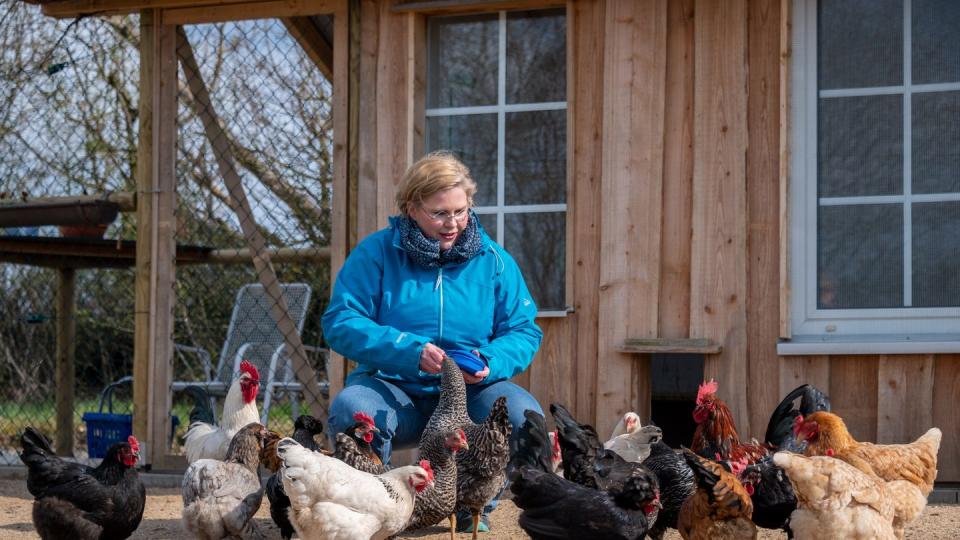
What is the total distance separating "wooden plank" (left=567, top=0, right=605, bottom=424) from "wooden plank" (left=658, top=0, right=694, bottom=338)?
1.19ft

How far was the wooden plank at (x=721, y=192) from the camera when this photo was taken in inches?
227

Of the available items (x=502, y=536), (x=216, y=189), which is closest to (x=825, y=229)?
(x=502, y=536)

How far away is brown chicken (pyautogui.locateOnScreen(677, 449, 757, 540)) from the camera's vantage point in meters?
4.15

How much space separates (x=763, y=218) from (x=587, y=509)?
2.19 m

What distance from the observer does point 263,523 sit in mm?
5488

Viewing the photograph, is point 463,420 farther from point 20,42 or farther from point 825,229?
point 20,42

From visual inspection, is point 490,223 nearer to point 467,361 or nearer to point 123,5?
point 467,361

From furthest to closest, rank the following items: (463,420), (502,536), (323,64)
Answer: (323,64), (502,536), (463,420)

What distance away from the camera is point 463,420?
15.0ft

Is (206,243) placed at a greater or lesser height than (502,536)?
greater

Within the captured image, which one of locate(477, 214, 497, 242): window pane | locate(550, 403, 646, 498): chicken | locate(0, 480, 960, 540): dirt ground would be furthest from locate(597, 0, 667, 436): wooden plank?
locate(550, 403, 646, 498): chicken

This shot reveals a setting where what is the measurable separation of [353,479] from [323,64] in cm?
415

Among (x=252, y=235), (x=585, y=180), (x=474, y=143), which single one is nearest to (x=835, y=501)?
(x=585, y=180)

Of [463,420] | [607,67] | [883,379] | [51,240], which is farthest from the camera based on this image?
[51,240]
